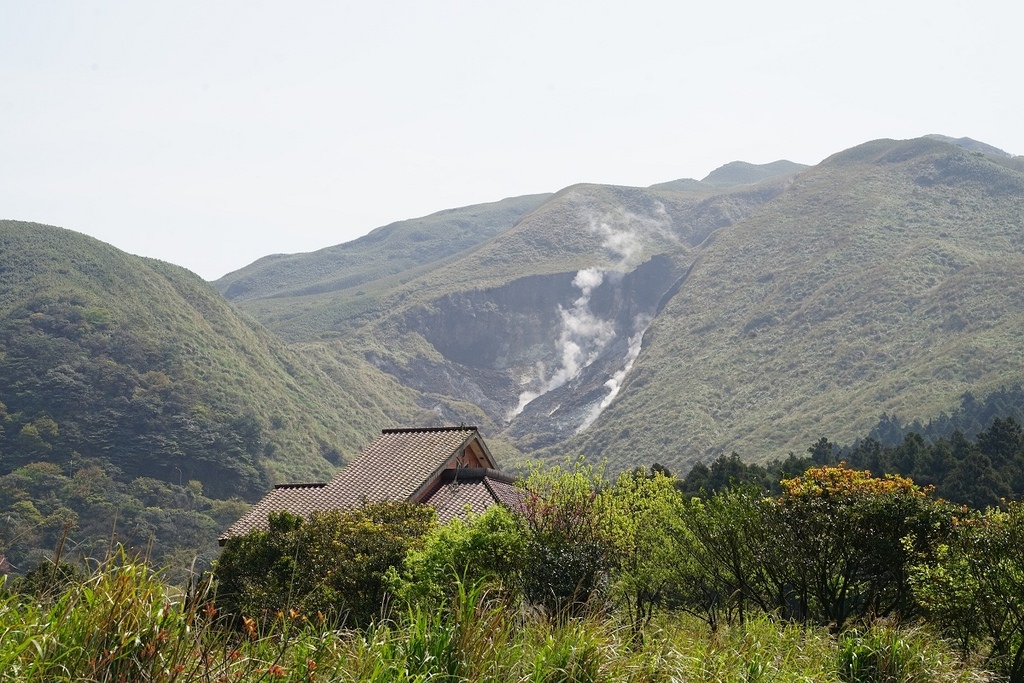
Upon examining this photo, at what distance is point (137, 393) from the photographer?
114938 millimetres

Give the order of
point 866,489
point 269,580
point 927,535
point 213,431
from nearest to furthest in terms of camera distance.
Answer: point 927,535 → point 866,489 → point 269,580 → point 213,431

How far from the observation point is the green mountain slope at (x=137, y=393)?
98.8 metres

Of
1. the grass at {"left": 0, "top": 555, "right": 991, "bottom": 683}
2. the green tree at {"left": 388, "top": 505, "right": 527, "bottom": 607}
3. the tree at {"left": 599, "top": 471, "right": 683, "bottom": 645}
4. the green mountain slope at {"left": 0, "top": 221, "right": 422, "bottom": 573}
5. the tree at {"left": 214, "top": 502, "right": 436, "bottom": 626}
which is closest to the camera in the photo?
the grass at {"left": 0, "top": 555, "right": 991, "bottom": 683}

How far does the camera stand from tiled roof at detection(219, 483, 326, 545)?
38594mm

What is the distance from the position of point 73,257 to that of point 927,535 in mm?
134443

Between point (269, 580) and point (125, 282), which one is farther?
point (125, 282)

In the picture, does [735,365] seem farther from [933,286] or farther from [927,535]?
[927,535]

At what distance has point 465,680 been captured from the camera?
25.1ft

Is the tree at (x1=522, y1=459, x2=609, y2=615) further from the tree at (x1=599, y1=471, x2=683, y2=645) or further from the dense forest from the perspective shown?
the dense forest

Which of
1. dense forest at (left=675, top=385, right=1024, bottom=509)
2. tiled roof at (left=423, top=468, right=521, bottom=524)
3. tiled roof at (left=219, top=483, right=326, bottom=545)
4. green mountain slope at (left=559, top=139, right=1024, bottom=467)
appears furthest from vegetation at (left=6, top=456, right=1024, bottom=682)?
green mountain slope at (left=559, top=139, right=1024, bottom=467)

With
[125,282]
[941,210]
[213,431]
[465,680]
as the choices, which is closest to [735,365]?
[941,210]

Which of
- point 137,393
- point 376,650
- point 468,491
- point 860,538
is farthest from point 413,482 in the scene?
point 137,393

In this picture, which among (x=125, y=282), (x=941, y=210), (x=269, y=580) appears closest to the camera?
(x=269, y=580)

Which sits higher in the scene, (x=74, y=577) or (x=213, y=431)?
(x=74, y=577)
